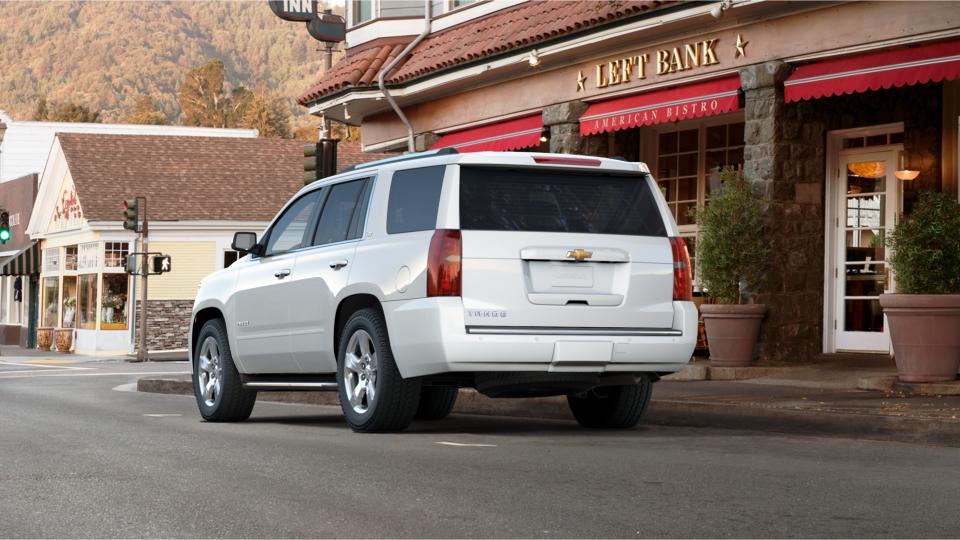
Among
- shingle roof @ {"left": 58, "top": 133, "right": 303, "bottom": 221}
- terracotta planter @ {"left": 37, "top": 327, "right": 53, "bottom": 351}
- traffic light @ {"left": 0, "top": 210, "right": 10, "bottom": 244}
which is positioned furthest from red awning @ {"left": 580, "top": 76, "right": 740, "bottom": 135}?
terracotta planter @ {"left": 37, "top": 327, "right": 53, "bottom": 351}

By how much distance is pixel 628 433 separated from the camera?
35.9 feet

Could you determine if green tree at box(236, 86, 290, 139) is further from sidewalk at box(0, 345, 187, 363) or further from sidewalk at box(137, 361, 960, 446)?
sidewalk at box(137, 361, 960, 446)

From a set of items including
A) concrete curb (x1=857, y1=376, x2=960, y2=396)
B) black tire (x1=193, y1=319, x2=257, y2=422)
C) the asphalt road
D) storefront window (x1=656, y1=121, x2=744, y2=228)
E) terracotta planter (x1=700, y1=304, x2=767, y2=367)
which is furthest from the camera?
storefront window (x1=656, y1=121, x2=744, y2=228)

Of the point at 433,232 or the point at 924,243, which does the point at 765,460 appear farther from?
the point at 924,243

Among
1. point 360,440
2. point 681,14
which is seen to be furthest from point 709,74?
point 360,440

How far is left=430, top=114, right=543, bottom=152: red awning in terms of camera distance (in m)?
20.1

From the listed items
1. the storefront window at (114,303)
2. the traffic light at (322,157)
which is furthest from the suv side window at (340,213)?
the storefront window at (114,303)

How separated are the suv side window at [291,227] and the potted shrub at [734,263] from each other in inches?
218

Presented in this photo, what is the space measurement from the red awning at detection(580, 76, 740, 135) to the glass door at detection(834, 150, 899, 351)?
6.73 feet

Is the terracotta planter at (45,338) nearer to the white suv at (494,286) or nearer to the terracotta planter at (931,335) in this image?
the white suv at (494,286)

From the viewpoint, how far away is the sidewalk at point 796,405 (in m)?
10.4

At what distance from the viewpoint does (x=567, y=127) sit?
19312 mm

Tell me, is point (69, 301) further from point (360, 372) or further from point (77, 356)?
point (360, 372)

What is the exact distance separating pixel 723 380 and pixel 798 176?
8.56ft
